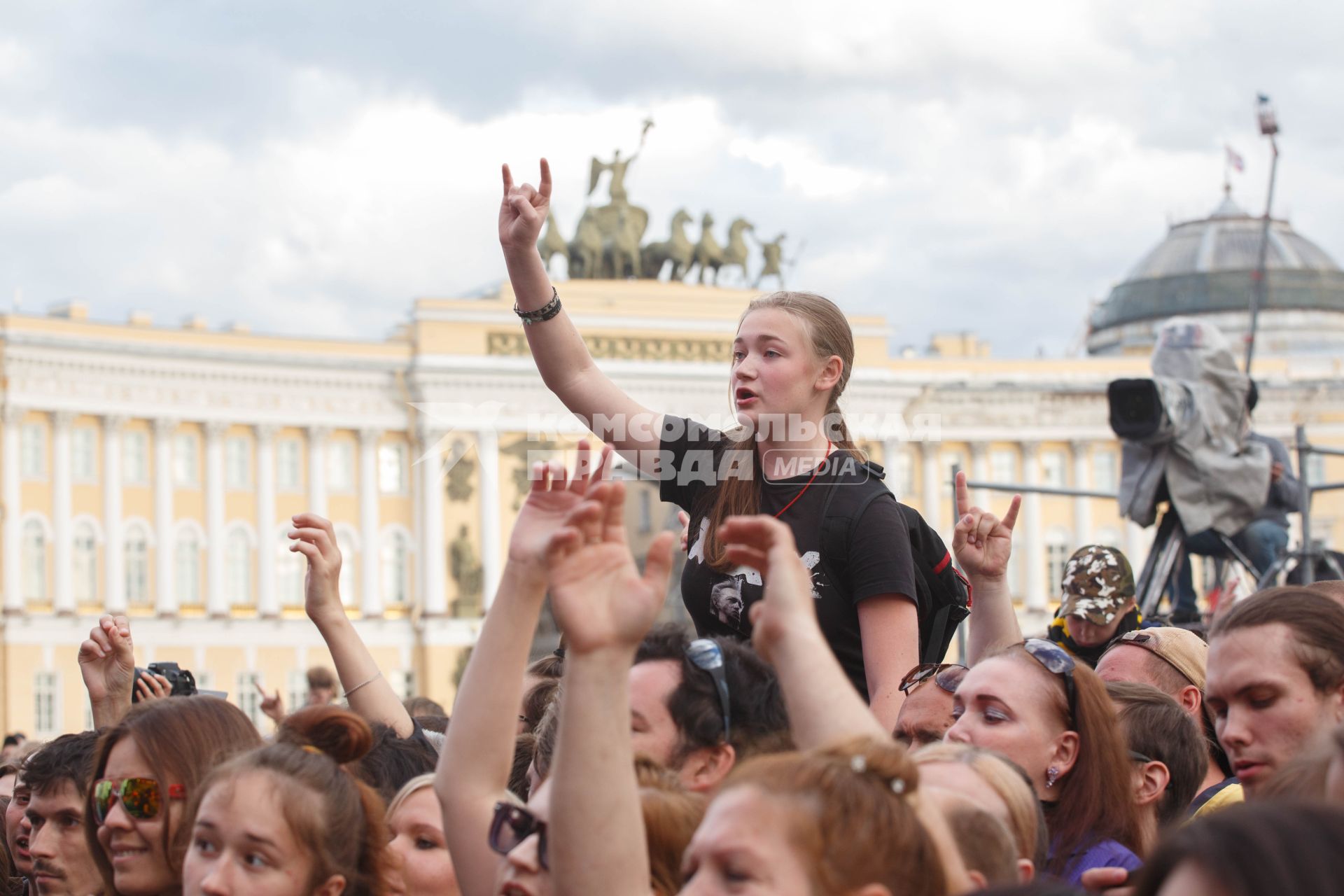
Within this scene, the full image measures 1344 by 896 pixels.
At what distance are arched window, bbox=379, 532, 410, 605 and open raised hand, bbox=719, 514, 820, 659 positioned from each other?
40.5m

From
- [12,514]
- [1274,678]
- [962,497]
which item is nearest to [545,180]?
[962,497]

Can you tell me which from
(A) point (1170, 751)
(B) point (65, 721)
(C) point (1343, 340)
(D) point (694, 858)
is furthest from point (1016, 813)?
(C) point (1343, 340)

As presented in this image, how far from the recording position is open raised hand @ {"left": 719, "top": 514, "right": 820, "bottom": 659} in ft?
9.12

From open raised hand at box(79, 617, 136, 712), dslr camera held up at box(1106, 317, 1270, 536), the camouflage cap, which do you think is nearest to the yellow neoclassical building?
dslr camera held up at box(1106, 317, 1270, 536)

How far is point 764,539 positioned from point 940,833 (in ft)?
1.70

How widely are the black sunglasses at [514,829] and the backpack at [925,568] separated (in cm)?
127

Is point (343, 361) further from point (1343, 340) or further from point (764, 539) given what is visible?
point (764, 539)

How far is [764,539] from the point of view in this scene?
9.20 ft

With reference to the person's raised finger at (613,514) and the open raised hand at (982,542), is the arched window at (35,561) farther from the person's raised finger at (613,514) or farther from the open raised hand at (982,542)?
the person's raised finger at (613,514)

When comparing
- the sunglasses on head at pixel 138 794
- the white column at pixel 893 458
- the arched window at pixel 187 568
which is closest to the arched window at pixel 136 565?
the arched window at pixel 187 568

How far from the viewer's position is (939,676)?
419cm

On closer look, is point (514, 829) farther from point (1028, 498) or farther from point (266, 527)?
point (1028, 498)

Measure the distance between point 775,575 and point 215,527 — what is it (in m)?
38.9

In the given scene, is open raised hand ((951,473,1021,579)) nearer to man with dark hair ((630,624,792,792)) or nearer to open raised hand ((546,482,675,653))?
man with dark hair ((630,624,792,792))
